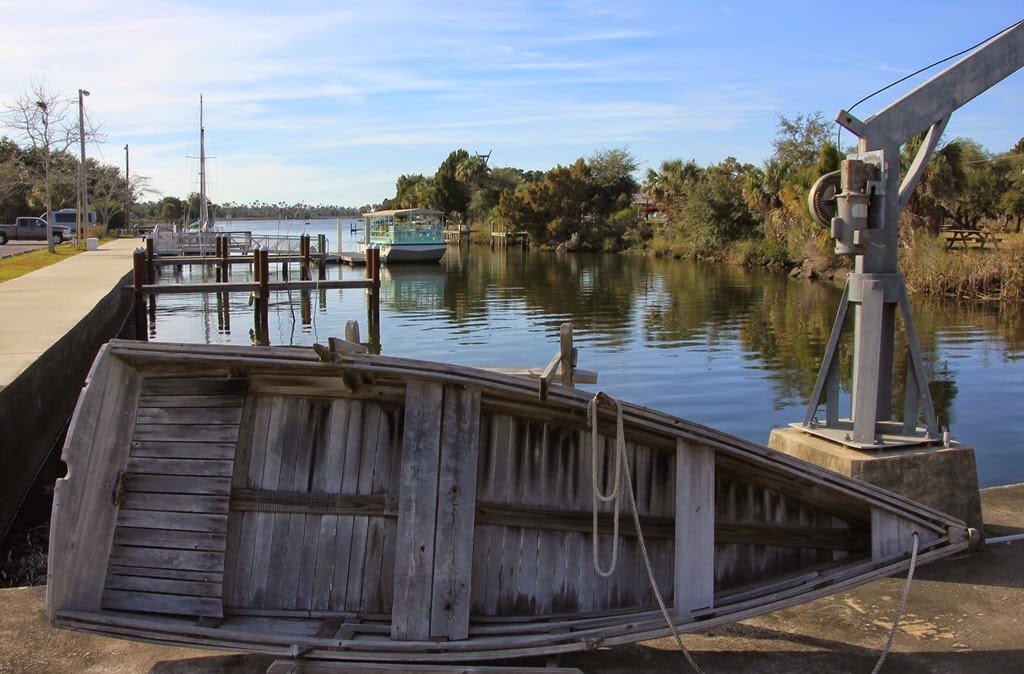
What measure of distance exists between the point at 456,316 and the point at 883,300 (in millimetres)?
25730

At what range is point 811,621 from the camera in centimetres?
506

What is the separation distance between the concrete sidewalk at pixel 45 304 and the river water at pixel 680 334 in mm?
2847

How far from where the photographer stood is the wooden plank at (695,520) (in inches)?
179

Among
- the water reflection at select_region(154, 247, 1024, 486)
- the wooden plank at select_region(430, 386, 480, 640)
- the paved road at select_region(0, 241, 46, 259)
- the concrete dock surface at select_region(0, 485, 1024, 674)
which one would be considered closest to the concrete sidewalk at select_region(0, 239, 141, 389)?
the water reflection at select_region(154, 247, 1024, 486)

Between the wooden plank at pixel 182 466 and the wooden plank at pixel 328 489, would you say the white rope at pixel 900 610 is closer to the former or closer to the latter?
the wooden plank at pixel 328 489

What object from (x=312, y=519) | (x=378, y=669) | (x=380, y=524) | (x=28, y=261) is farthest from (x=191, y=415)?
(x=28, y=261)

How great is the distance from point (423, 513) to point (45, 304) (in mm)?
16500

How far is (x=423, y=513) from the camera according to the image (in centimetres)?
445

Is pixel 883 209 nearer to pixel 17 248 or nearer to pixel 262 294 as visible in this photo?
pixel 262 294

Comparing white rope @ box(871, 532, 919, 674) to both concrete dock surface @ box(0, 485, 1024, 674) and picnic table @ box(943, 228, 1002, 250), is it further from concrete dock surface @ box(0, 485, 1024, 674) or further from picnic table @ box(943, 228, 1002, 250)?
picnic table @ box(943, 228, 1002, 250)

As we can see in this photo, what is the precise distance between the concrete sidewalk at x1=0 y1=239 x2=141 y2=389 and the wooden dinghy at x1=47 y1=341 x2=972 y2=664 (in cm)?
637

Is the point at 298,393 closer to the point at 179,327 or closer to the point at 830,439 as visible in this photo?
the point at 830,439

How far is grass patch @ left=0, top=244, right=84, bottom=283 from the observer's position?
26523 mm

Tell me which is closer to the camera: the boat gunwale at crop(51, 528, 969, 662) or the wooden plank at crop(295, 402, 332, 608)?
the boat gunwale at crop(51, 528, 969, 662)
